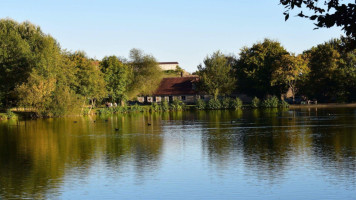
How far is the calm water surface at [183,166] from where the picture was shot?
74.4 feet

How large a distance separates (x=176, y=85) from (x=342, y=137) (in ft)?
311

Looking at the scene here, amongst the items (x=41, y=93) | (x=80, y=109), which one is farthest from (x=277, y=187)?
(x=80, y=109)

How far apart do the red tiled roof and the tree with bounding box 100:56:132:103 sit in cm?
2006

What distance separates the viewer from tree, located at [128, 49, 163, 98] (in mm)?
124312

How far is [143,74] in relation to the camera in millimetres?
128625

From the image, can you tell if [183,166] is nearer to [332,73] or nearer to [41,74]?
[41,74]

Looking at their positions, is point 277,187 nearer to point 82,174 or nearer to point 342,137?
point 82,174

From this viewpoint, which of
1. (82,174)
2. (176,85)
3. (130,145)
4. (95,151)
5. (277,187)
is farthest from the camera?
(176,85)

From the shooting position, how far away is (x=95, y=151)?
37969mm

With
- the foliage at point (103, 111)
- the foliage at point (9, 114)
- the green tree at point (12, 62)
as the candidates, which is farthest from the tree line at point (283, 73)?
the foliage at point (9, 114)

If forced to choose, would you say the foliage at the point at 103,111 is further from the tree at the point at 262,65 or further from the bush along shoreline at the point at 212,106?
the tree at the point at 262,65

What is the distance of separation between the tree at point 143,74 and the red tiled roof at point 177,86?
14.3 ft

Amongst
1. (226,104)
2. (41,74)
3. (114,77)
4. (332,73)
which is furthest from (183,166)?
(226,104)

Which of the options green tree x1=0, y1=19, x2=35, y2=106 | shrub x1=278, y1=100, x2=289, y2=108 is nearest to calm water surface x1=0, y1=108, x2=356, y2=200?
green tree x1=0, y1=19, x2=35, y2=106
